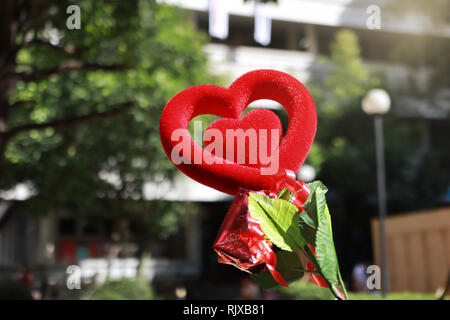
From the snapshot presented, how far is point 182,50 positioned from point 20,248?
1158cm

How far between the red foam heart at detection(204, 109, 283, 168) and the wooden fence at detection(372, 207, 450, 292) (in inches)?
261

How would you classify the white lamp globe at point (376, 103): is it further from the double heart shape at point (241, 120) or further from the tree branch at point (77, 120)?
the double heart shape at point (241, 120)

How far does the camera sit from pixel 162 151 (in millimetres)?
13516

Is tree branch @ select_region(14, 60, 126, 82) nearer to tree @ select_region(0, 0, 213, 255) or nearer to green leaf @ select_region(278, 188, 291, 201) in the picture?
tree @ select_region(0, 0, 213, 255)

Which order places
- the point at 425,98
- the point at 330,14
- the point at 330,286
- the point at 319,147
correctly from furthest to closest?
the point at 330,14, the point at 425,98, the point at 319,147, the point at 330,286

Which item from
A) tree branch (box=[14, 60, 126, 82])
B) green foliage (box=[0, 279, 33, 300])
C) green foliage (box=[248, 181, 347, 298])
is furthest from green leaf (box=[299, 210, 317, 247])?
tree branch (box=[14, 60, 126, 82])

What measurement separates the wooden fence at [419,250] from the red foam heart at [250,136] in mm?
6635

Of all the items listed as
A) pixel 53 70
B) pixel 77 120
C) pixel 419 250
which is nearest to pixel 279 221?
pixel 77 120

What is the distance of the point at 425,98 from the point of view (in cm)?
2222

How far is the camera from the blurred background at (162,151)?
7980 millimetres

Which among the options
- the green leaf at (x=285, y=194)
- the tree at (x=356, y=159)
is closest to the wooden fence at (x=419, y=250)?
the green leaf at (x=285, y=194)

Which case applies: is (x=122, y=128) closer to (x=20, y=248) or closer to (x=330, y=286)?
(x=20, y=248)

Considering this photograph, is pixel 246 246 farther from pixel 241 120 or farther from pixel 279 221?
pixel 241 120

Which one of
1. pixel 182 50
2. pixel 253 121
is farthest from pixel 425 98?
pixel 253 121
